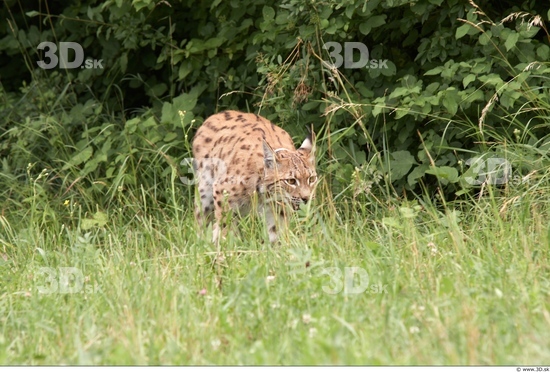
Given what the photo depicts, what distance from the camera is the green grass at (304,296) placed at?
13.6 feet

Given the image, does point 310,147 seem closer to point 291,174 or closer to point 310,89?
point 291,174

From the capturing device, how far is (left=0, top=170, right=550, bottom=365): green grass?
4148 mm

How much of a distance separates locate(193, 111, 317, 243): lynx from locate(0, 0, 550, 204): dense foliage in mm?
259

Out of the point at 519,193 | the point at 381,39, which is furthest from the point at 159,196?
the point at 519,193

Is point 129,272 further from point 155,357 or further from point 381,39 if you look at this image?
point 381,39

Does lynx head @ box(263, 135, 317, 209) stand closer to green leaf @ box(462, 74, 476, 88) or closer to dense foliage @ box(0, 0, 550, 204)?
dense foliage @ box(0, 0, 550, 204)

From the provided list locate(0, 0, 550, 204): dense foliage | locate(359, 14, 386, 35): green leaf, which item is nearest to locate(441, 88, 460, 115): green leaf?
locate(0, 0, 550, 204): dense foliage

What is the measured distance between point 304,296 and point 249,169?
7.22 feet

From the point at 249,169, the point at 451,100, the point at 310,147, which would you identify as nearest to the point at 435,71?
the point at 451,100

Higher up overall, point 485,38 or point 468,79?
point 485,38

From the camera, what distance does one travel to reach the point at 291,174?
6461 mm

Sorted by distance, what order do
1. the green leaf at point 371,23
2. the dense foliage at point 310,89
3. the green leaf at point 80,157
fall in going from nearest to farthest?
the dense foliage at point 310,89 → the green leaf at point 371,23 → the green leaf at point 80,157

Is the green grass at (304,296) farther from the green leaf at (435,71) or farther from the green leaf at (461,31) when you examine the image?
the green leaf at (461,31)

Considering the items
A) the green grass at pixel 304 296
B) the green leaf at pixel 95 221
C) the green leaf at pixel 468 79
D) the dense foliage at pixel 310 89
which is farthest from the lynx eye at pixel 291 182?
the green leaf at pixel 95 221
